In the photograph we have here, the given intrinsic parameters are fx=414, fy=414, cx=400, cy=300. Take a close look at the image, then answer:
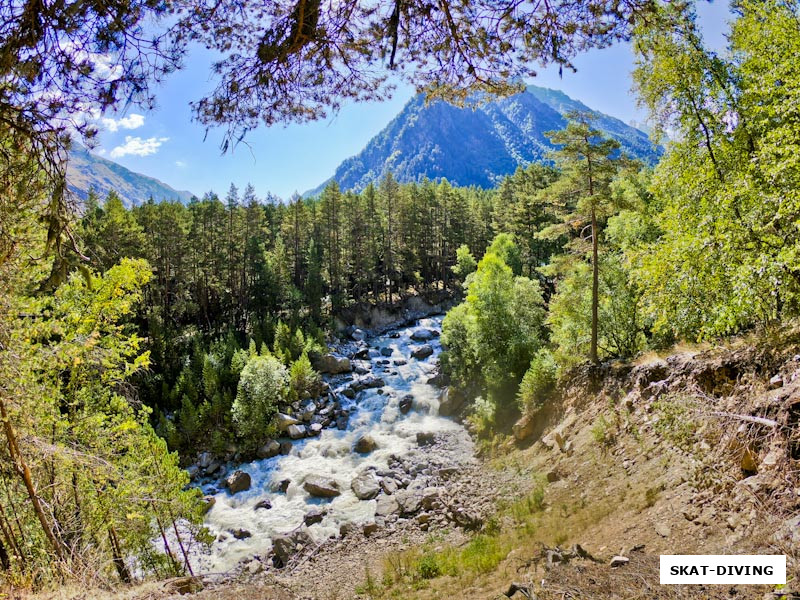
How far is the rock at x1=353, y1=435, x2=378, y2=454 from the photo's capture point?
72.5ft

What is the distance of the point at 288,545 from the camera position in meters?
14.8

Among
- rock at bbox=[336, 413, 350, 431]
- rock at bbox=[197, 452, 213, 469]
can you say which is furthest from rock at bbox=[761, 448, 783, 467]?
rock at bbox=[197, 452, 213, 469]

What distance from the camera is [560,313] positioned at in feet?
57.6

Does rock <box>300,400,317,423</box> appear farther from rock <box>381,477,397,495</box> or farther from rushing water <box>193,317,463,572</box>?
rock <box>381,477,397,495</box>

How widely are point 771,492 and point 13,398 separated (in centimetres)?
1140

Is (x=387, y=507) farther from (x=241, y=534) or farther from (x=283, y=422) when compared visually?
(x=283, y=422)

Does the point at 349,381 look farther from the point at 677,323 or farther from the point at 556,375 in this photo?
the point at 677,323

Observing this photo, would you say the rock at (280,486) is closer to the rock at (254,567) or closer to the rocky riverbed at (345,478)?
the rocky riverbed at (345,478)

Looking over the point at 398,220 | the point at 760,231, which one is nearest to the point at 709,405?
the point at 760,231

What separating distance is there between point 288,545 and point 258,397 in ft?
36.7

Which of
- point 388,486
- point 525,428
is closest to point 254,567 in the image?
point 388,486

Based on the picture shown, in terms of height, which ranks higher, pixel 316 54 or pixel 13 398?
pixel 316 54

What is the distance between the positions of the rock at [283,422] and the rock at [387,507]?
31.8 ft

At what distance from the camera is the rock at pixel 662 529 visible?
718 cm
